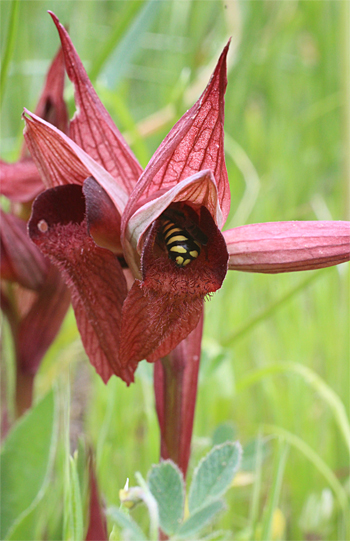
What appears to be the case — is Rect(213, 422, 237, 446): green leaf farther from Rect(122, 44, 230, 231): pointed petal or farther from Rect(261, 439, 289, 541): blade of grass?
Rect(122, 44, 230, 231): pointed petal

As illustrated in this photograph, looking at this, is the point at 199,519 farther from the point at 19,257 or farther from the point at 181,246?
the point at 19,257

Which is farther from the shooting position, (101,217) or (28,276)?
(28,276)

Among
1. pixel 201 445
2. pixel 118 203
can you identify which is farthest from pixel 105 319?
pixel 201 445

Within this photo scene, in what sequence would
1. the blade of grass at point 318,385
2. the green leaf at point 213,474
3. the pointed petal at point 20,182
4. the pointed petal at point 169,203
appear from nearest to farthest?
1. the pointed petal at point 169,203
2. the green leaf at point 213,474
3. the pointed petal at point 20,182
4. the blade of grass at point 318,385

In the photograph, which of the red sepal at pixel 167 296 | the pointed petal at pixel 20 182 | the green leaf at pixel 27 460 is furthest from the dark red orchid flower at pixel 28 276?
the red sepal at pixel 167 296

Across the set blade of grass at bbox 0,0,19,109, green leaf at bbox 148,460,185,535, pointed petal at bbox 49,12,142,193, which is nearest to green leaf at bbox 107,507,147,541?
green leaf at bbox 148,460,185,535

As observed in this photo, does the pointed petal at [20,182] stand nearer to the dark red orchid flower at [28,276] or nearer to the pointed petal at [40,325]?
the dark red orchid flower at [28,276]

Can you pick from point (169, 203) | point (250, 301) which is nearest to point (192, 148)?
point (169, 203)
